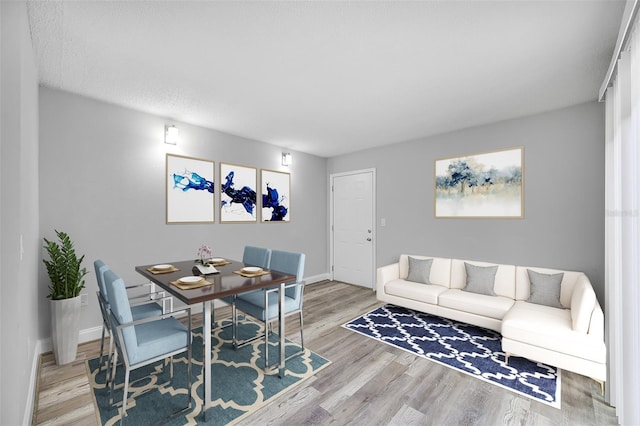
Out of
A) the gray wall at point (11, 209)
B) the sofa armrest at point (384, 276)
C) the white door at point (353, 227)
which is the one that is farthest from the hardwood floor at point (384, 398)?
the white door at point (353, 227)

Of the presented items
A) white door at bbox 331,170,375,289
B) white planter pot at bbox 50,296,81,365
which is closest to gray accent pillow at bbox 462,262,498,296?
white door at bbox 331,170,375,289

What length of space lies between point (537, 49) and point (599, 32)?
1.07 ft

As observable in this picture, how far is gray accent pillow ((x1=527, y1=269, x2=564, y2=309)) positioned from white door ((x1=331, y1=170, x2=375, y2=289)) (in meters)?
2.32

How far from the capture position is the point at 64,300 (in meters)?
2.42

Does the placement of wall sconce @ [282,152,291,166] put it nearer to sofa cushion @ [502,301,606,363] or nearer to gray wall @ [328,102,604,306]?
gray wall @ [328,102,604,306]

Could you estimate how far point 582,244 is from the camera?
115 inches

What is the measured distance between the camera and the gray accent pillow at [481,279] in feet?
10.7

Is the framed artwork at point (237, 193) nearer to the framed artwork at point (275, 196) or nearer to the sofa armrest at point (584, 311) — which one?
the framed artwork at point (275, 196)

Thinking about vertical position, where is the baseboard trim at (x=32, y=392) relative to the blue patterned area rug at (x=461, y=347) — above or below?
above

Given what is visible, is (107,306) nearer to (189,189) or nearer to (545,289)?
(189,189)

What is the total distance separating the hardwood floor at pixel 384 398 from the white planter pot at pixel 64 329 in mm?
100

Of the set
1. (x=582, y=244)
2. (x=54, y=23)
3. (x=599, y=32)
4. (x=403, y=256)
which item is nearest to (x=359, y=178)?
(x=403, y=256)

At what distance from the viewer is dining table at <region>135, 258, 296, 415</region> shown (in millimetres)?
1807

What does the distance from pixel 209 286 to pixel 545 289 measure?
3414 millimetres
